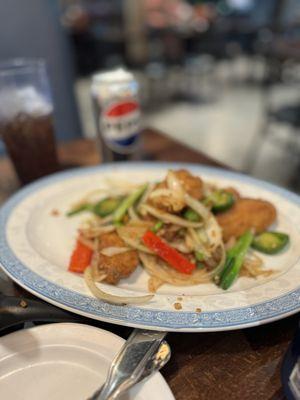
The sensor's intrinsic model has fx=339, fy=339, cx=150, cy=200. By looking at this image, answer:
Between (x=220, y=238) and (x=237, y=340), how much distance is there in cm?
29

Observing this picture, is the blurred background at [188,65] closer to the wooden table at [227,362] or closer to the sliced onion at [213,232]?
the sliced onion at [213,232]

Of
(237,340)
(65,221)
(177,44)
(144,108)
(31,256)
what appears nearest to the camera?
(237,340)

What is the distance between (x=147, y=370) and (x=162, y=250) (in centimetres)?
35

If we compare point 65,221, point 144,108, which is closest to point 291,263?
point 65,221

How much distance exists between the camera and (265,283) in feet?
2.46

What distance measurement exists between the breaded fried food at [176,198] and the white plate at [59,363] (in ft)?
1.40

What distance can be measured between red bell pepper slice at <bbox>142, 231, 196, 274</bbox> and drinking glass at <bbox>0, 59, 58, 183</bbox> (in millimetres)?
673

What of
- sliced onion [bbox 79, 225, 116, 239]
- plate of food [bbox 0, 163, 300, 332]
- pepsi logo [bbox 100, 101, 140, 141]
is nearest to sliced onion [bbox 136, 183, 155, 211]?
plate of food [bbox 0, 163, 300, 332]

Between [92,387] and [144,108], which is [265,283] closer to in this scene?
[92,387]

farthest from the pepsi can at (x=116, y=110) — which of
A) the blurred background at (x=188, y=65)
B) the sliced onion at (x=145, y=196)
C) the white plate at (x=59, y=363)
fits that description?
the blurred background at (x=188, y=65)

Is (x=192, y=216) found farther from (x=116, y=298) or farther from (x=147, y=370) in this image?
(x=147, y=370)

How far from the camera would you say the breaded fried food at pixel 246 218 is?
976 mm

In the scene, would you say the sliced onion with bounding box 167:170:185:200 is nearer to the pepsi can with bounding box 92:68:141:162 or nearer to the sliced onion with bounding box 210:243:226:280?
the sliced onion with bounding box 210:243:226:280

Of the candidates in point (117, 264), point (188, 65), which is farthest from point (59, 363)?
point (188, 65)
